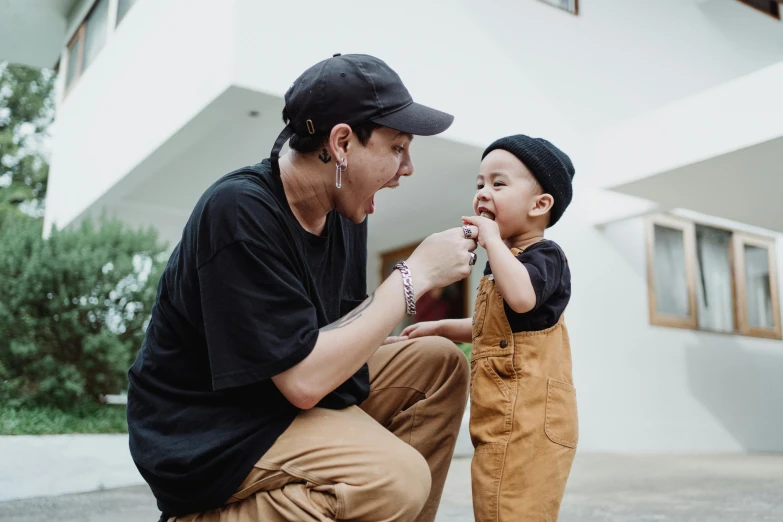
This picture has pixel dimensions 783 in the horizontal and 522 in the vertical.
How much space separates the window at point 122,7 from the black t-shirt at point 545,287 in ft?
25.0

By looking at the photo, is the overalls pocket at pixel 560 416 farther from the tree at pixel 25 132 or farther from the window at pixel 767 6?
the tree at pixel 25 132

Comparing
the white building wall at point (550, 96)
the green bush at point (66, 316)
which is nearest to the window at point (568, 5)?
the white building wall at point (550, 96)

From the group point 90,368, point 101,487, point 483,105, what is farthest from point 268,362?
point 483,105

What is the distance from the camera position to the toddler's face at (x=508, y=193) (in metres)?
2.09

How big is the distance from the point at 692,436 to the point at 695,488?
438 centimetres

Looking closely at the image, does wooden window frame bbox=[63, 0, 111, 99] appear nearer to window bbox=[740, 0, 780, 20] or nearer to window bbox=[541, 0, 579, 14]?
window bbox=[541, 0, 579, 14]

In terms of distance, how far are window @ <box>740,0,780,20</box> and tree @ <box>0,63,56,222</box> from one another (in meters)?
18.2

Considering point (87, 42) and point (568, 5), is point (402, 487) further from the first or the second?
point (87, 42)

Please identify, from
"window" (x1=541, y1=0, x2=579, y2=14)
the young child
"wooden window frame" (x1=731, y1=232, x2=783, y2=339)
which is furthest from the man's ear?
"wooden window frame" (x1=731, y1=232, x2=783, y2=339)

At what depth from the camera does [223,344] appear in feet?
4.99

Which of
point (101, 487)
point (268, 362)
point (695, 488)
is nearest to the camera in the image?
point (268, 362)

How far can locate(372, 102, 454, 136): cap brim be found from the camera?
1.74 metres

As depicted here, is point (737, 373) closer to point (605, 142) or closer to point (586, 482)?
point (605, 142)

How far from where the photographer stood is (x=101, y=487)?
409 cm
